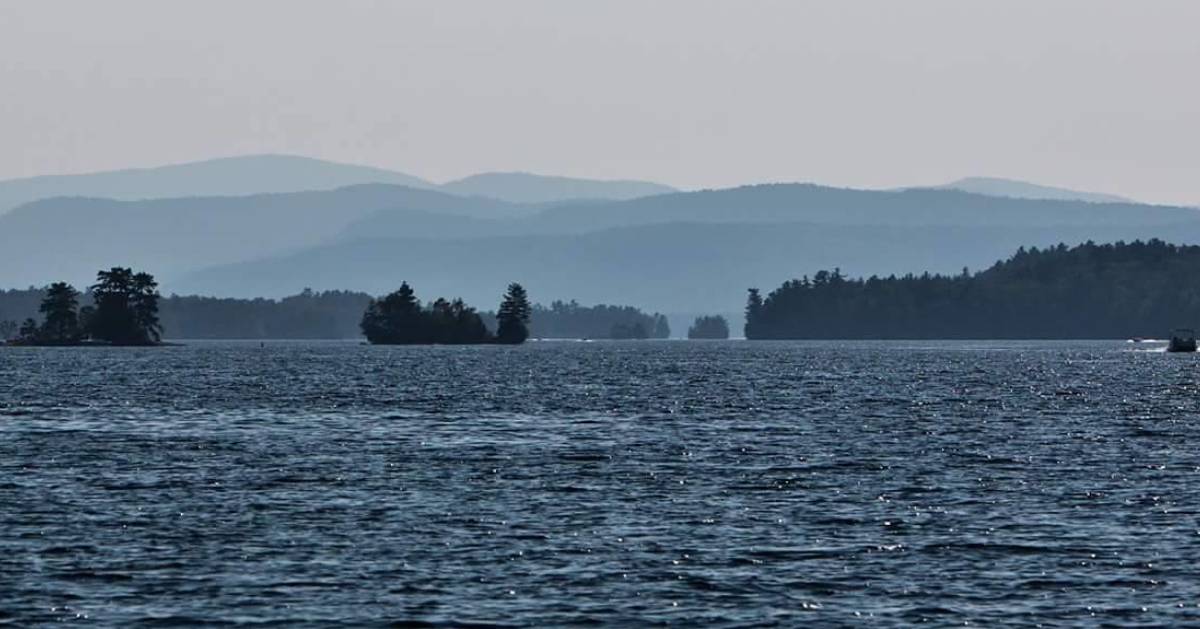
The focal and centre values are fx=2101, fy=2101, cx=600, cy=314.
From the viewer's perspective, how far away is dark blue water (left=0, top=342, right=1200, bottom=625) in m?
60.3

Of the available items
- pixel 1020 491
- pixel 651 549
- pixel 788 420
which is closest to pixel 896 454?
pixel 1020 491

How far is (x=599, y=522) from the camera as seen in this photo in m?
78.4

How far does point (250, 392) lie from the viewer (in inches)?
7574

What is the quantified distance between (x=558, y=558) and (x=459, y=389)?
13168 centimetres

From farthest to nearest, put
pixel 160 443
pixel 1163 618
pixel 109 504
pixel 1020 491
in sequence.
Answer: pixel 160 443 < pixel 1020 491 < pixel 109 504 < pixel 1163 618

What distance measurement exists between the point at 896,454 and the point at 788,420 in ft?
109

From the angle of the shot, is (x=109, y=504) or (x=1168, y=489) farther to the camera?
(x=1168, y=489)

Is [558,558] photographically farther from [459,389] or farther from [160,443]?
[459,389]

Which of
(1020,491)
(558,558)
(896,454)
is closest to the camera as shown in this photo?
(558,558)

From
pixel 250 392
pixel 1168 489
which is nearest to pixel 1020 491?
pixel 1168 489

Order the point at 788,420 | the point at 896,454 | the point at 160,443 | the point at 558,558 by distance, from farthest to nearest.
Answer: the point at 788,420
the point at 160,443
the point at 896,454
the point at 558,558

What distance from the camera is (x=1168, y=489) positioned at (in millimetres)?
90625

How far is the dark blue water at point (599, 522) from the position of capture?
6028cm

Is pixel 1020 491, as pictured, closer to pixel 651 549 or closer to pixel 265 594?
pixel 651 549
